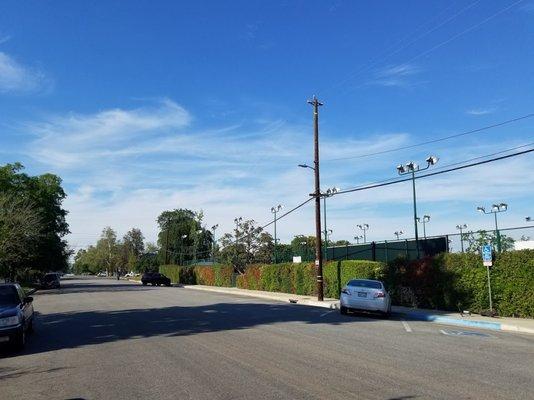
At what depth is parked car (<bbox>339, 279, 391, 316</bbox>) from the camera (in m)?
A: 20.0

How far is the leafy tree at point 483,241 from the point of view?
843 inches

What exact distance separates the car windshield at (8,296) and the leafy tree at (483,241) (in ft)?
56.0

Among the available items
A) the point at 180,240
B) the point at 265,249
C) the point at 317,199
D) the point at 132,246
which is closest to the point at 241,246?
the point at 265,249

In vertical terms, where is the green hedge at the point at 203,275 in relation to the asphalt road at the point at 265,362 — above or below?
above

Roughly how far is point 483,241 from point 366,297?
6.02 metres

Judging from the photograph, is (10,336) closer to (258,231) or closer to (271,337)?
(271,337)

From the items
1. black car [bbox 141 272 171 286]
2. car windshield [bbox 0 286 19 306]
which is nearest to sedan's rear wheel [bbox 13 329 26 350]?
car windshield [bbox 0 286 19 306]

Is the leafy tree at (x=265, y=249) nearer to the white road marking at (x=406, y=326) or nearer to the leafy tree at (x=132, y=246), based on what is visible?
the white road marking at (x=406, y=326)

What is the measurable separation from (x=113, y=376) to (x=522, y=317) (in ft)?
51.2

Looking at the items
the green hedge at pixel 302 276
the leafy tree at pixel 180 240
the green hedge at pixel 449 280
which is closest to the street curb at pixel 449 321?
the green hedge at pixel 449 280

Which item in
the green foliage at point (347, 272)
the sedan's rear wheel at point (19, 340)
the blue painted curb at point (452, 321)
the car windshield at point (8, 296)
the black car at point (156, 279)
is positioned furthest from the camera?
the black car at point (156, 279)

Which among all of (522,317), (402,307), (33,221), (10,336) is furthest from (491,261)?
(33,221)

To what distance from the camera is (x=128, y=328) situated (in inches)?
615

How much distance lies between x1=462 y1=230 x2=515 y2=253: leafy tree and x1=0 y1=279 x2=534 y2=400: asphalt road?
20.3 feet
